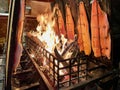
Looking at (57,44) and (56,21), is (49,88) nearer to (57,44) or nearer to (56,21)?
(57,44)

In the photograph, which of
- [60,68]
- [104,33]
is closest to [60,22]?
[104,33]

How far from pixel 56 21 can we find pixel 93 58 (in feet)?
2.82

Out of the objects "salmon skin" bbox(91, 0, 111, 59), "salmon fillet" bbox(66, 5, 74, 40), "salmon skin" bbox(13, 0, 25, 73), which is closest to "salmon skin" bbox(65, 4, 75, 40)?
"salmon fillet" bbox(66, 5, 74, 40)

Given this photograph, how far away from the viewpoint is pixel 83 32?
2.08 metres

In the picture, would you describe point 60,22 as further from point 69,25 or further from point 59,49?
point 59,49

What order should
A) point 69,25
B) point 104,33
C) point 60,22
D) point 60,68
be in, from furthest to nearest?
point 60,22 < point 69,25 < point 104,33 < point 60,68

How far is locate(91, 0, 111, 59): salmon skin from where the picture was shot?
1.81m

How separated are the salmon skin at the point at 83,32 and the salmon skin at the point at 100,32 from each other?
86mm

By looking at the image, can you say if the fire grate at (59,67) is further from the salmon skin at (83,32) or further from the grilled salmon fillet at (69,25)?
the grilled salmon fillet at (69,25)

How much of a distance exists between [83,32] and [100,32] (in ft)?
0.88

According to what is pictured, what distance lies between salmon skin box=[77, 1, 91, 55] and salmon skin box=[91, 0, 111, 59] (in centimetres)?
9

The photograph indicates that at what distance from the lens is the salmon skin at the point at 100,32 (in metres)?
1.81

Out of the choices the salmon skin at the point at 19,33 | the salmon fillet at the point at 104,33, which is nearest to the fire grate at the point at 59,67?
the salmon fillet at the point at 104,33

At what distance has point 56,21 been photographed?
249 centimetres
